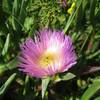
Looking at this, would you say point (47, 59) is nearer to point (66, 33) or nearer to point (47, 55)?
point (47, 55)

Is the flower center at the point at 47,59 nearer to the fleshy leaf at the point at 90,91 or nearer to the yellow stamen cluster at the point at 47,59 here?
the yellow stamen cluster at the point at 47,59

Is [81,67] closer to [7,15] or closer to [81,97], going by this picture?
[81,97]

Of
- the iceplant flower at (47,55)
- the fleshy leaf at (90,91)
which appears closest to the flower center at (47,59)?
the iceplant flower at (47,55)

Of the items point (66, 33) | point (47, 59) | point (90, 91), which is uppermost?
point (66, 33)

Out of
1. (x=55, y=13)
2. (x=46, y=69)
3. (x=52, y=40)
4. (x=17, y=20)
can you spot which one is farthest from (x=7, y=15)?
(x=46, y=69)

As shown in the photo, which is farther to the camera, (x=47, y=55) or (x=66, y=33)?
(x=66, y=33)

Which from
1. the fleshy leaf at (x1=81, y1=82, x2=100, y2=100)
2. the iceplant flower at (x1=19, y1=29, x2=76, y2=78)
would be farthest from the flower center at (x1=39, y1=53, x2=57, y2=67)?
the fleshy leaf at (x1=81, y1=82, x2=100, y2=100)

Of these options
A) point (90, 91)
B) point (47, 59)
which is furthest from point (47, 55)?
point (90, 91)
